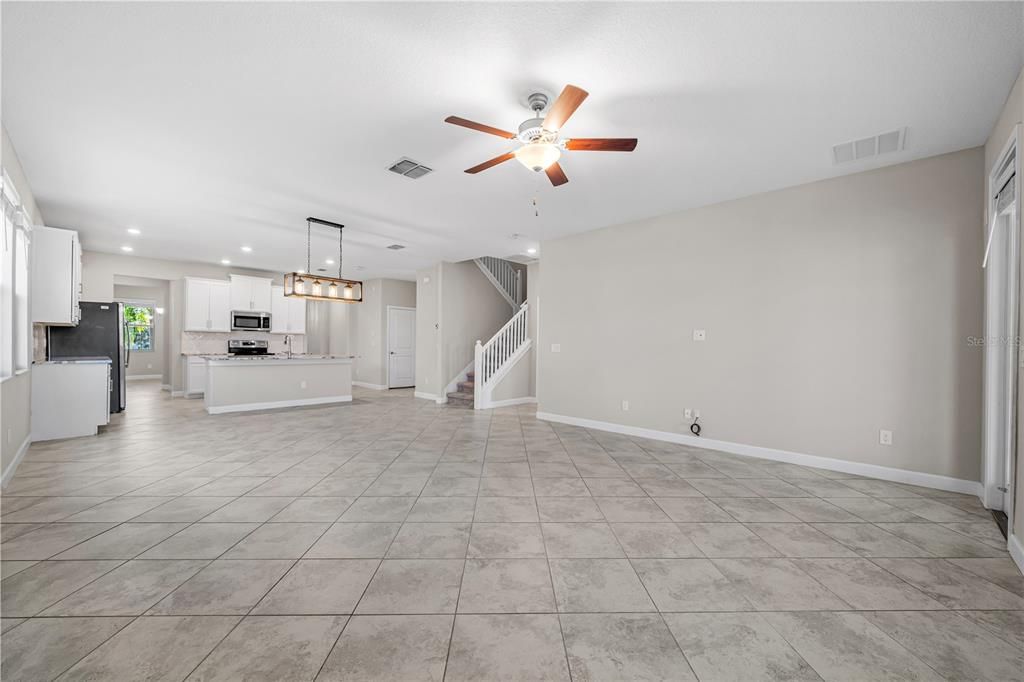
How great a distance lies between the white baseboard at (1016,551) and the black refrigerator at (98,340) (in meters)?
9.59

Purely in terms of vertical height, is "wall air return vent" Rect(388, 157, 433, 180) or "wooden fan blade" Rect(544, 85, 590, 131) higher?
"wall air return vent" Rect(388, 157, 433, 180)

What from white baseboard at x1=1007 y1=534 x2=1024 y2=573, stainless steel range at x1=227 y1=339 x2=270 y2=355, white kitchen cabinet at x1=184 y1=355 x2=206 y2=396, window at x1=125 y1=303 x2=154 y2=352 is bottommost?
white baseboard at x1=1007 y1=534 x2=1024 y2=573

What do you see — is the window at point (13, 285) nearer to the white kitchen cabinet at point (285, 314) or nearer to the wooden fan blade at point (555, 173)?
the wooden fan blade at point (555, 173)

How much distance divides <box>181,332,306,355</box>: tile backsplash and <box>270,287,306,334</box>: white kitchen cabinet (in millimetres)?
301

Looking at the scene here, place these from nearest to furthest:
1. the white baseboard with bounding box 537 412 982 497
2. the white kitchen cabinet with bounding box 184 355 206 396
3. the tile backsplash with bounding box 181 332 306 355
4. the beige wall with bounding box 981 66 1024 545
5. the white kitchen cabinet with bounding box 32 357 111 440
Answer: the beige wall with bounding box 981 66 1024 545 < the white baseboard with bounding box 537 412 982 497 < the white kitchen cabinet with bounding box 32 357 111 440 < the white kitchen cabinet with bounding box 184 355 206 396 < the tile backsplash with bounding box 181 332 306 355

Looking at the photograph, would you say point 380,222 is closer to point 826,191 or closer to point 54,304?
point 54,304

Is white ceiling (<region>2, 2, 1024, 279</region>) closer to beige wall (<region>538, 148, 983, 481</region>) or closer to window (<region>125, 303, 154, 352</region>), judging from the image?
beige wall (<region>538, 148, 983, 481</region>)

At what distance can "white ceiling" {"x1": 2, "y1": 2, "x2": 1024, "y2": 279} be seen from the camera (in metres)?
2.09

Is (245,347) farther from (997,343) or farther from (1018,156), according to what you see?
(997,343)

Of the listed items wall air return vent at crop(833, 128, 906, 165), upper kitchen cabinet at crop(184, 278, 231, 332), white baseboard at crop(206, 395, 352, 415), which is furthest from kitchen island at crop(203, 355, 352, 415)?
wall air return vent at crop(833, 128, 906, 165)

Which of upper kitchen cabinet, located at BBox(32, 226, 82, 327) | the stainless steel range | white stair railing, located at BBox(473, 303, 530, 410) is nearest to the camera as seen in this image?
upper kitchen cabinet, located at BBox(32, 226, 82, 327)

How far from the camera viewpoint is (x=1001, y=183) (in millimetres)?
2844

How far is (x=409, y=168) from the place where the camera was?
384 centimetres

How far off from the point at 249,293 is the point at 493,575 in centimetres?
921
